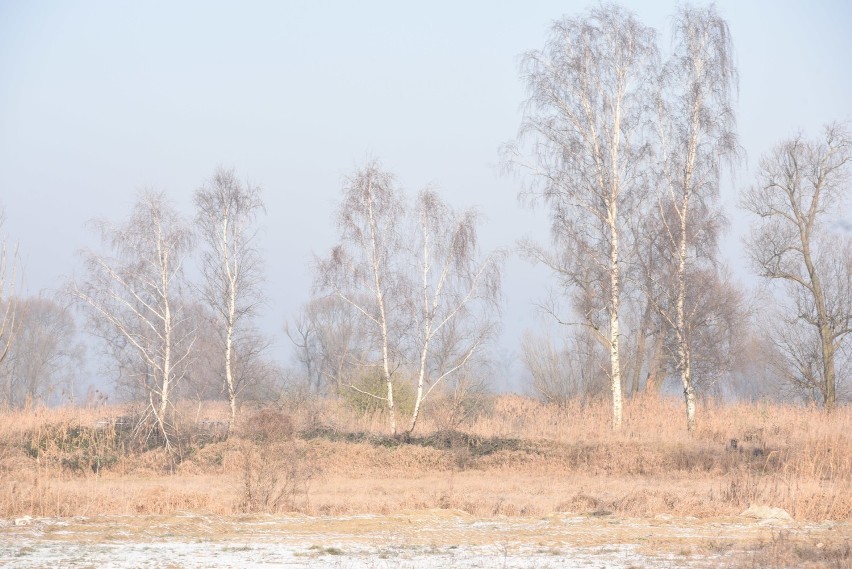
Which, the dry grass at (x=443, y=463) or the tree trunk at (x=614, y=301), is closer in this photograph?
the dry grass at (x=443, y=463)

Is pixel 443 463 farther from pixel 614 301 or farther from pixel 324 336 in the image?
pixel 324 336

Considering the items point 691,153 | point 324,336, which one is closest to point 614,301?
point 691,153

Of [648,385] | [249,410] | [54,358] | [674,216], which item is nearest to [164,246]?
[249,410]

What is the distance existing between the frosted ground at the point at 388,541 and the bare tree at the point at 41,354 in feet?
167

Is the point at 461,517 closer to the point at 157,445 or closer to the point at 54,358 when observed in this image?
the point at 157,445

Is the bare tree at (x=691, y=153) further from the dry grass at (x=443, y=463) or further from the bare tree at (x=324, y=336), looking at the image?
the bare tree at (x=324, y=336)

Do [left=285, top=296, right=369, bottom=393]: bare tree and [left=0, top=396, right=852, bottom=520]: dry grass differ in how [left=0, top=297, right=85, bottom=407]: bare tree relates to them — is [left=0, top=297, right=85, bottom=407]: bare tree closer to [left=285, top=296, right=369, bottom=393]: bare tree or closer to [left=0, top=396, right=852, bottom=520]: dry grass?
A: [left=285, top=296, right=369, bottom=393]: bare tree

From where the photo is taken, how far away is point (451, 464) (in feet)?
79.5

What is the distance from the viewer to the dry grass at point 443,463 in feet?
52.2

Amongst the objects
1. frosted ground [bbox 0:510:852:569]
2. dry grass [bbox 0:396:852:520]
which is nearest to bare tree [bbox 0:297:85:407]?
dry grass [bbox 0:396:852:520]

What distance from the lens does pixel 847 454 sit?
21.0 metres

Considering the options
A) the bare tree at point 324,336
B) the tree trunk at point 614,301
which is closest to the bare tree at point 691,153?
the tree trunk at point 614,301

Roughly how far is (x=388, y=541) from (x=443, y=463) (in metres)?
13.3

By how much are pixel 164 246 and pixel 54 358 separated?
43.1 metres
